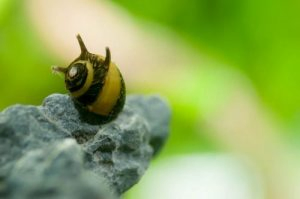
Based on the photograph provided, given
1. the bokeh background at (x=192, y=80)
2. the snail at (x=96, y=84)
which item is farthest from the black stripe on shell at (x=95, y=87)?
the bokeh background at (x=192, y=80)


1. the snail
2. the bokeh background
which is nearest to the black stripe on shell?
the snail

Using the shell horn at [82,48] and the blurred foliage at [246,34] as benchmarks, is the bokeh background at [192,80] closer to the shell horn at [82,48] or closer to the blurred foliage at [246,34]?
the blurred foliage at [246,34]

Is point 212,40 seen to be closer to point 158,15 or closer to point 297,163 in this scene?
point 158,15

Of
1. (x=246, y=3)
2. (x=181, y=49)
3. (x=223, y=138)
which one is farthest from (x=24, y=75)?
(x=246, y=3)

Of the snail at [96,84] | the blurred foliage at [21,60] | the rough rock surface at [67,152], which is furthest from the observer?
the blurred foliage at [21,60]

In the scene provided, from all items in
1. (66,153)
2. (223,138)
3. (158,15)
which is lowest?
(66,153)

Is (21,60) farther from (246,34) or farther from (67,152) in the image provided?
(67,152)

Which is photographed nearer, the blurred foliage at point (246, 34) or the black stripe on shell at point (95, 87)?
the black stripe on shell at point (95, 87)
